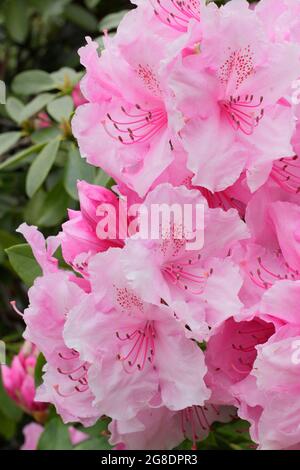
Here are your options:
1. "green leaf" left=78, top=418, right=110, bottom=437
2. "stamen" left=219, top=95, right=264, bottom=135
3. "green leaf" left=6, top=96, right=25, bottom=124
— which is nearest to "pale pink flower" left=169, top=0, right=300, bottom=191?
"stamen" left=219, top=95, right=264, bottom=135

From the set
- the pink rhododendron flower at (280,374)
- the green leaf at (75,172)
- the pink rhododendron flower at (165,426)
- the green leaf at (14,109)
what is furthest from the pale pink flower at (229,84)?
the green leaf at (14,109)

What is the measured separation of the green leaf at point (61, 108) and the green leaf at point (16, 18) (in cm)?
66

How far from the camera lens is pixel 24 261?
4.00 feet

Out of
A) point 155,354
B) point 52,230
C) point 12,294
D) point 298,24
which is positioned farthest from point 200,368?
point 12,294

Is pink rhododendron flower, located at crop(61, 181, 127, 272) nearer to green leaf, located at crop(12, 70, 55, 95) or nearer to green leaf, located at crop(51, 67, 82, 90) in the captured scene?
green leaf, located at crop(51, 67, 82, 90)

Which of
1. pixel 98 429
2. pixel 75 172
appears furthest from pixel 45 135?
pixel 98 429

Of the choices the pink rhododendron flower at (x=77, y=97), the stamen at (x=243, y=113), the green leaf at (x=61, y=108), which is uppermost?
the stamen at (x=243, y=113)

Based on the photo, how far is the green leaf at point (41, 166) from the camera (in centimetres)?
142

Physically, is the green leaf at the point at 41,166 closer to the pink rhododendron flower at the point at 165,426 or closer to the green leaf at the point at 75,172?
the green leaf at the point at 75,172

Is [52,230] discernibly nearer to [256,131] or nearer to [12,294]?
[12,294]

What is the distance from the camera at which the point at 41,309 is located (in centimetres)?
102

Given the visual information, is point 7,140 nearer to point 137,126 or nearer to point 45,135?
point 45,135

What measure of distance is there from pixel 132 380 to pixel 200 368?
76 mm

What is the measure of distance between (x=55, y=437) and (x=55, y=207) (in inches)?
15.2
